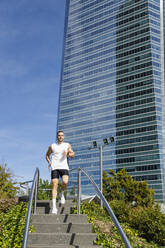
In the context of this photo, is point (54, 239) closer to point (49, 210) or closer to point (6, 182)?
point (49, 210)

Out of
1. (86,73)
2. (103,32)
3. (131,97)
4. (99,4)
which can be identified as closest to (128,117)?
(131,97)

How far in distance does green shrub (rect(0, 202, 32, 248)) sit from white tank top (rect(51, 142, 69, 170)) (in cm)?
159

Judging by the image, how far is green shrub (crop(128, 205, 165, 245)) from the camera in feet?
29.1

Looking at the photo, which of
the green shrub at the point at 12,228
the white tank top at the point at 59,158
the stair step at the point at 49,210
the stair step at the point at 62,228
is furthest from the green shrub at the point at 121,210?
the stair step at the point at 62,228

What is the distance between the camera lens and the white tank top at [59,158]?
7648 millimetres

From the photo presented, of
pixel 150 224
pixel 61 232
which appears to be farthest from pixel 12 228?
pixel 150 224

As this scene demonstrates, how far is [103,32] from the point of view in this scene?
125000mm

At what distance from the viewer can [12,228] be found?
695cm

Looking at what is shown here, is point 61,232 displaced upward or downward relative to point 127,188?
downward

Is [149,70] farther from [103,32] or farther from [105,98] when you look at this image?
[103,32]

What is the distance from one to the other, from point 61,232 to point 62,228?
3.8 inches

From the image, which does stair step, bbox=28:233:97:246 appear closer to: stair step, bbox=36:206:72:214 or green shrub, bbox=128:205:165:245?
stair step, bbox=36:206:72:214

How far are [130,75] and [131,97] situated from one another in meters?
8.61

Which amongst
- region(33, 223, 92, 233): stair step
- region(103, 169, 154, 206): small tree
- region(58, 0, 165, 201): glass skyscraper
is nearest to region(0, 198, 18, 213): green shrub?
region(33, 223, 92, 233): stair step
